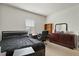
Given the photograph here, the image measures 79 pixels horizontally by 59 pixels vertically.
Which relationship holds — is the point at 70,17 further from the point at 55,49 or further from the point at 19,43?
the point at 19,43

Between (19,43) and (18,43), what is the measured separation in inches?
0.7

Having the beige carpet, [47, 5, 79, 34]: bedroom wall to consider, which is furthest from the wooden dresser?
[47, 5, 79, 34]: bedroom wall

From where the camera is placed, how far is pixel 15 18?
1.39 m

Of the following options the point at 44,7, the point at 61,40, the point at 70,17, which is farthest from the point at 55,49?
the point at 44,7

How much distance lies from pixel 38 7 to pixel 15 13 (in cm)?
44

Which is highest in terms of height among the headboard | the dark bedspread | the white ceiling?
the white ceiling

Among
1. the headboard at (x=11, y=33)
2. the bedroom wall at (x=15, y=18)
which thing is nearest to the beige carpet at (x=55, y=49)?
the bedroom wall at (x=15, y=18)

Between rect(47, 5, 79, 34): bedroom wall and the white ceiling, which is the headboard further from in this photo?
rect(47, 5, 79, 34): bedroom wall

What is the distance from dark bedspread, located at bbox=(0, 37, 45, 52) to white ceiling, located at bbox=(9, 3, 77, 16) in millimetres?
578

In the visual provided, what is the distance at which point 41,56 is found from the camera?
1.33m

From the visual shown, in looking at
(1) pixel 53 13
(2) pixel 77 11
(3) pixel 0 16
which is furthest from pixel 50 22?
(3) pixel 0 16

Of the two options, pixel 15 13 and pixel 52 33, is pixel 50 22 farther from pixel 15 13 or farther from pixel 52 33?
pixel 15 13

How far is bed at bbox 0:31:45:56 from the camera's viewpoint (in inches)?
51.4

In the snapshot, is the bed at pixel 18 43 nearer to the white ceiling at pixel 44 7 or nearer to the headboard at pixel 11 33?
the headboard at pixel 11 33
